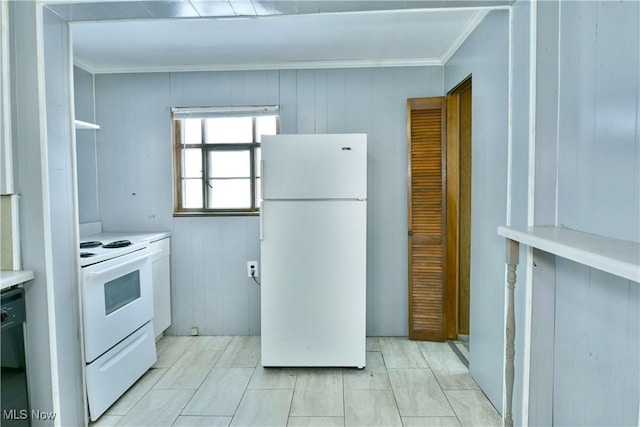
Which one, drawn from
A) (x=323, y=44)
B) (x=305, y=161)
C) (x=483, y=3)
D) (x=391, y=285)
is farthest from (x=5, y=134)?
(x=391, y=285)

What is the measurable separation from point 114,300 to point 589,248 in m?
2.26

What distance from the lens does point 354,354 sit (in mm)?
2348

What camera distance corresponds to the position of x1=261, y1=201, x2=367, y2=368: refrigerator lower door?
7.55 ft

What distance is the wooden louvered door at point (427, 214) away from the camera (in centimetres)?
271

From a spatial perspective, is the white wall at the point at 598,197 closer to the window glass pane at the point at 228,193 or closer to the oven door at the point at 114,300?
the oven door at the point at 114,300

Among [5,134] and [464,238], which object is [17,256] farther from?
[464,238]

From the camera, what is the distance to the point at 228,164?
9.91ft

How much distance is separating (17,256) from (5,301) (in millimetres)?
216

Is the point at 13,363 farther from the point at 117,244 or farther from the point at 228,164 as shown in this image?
the point at 228,164

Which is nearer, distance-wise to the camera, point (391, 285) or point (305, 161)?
point (305, 161)

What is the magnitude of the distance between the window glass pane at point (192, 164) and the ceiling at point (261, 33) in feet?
2.28

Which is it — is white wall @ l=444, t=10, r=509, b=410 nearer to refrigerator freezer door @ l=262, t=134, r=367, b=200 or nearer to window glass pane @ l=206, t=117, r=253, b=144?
refrigerator freezer door @ l=262, t=134, r=367, b=200

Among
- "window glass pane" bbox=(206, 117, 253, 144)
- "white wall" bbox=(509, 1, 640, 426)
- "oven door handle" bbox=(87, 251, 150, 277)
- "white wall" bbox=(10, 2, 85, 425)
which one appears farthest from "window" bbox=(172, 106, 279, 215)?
"white wall" bbox=(509, 1, 640, 426)

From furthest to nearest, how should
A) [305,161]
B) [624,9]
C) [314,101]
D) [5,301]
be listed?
[314,101] < [305,161] < [5,301] < [624,9]
